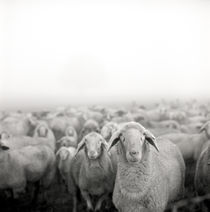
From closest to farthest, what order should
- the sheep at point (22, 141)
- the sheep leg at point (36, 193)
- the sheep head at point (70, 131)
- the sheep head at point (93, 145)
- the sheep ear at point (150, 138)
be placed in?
the sheep ear at point (150, 138) → the sheep head at point (93, 145) → the sheep leg at point (36, 193) → the sheep at point (22, 141) → the sheep head at point (70, 131)

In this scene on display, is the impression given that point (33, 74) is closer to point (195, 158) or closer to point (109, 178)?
point (109, 178)

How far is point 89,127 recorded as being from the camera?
4.48 meters

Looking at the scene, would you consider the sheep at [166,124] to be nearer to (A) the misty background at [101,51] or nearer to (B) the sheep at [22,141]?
(A) the misty background at [101,51]

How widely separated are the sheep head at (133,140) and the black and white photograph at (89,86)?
1.90 ft

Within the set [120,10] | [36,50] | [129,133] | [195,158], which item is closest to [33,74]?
[36,50]

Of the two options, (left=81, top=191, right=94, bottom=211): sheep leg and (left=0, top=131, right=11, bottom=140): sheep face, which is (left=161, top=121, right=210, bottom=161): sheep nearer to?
(left=81, top=191, right=94, bottom=211): sheep leg

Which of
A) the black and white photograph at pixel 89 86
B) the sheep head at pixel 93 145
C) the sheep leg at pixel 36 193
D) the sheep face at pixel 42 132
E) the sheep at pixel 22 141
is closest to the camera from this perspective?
the sheep head at pixel 93 145

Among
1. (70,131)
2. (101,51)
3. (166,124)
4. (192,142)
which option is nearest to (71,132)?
(70,131)

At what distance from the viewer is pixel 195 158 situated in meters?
4.40

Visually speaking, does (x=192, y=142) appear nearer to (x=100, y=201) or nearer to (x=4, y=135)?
(x=100, y=201)

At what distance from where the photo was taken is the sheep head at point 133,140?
340 cm

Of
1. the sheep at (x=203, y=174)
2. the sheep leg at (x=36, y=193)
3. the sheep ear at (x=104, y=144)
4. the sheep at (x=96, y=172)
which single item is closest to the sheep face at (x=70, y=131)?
the sheep at (x=96, y=172)

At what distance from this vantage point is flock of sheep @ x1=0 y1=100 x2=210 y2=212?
3.61 meters

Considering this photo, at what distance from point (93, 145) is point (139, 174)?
2.11ft
